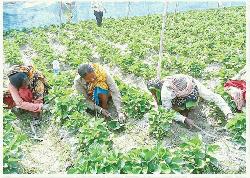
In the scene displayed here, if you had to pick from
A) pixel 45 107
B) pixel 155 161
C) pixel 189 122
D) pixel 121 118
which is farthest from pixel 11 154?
pixel 189 122

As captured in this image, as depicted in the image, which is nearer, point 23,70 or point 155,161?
point 155,161

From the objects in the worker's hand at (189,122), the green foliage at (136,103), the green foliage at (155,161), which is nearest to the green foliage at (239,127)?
the worker's hand at (189,122)

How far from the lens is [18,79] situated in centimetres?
658

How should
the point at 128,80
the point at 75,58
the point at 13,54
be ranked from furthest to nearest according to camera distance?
the point at 13,54
the point at 75,58
the point at 128,80

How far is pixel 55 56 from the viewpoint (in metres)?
11.8

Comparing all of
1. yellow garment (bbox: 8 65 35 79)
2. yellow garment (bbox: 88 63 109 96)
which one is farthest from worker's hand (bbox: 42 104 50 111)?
yellow garment (bbox: 88 63 109 96)

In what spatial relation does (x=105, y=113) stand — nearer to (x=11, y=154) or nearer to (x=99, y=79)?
(x=99, y=79)

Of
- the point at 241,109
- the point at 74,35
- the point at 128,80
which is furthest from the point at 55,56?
the point at 241,109

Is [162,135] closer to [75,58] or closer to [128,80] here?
[128,80]

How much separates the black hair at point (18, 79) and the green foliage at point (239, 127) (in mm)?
3283

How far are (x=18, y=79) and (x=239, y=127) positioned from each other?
3.47 metres

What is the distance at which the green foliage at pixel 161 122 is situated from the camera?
5.66 m

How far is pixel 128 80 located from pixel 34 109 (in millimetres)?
2957

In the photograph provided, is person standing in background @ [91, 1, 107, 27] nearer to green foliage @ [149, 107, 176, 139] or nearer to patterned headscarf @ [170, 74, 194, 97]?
patterned headscarf @ [170, 74, 194, 97]
